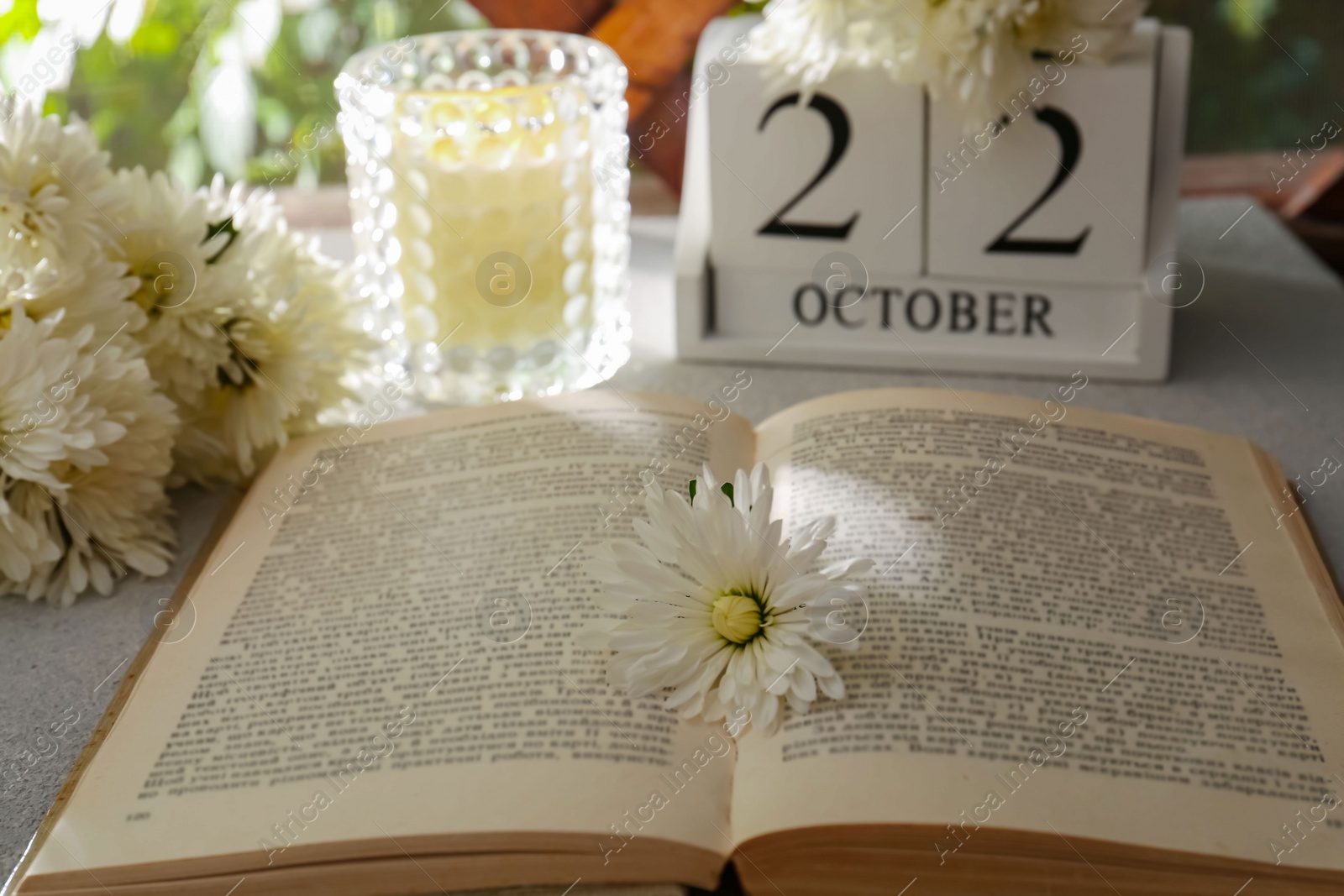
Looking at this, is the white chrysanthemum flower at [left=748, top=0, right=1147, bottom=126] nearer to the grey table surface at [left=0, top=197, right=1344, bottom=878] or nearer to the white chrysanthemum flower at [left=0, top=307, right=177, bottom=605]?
the grey table surface at [left=0, top=197, right=1344, bottom=878]

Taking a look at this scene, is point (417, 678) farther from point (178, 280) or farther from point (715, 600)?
point (178, 280)

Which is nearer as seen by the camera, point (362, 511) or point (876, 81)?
point (362, 511)

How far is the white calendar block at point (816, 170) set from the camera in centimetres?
80

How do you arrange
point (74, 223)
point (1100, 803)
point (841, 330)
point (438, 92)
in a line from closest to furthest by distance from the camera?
point (1100, 803), point (74, 223), point (438, 92), point (841, 330)

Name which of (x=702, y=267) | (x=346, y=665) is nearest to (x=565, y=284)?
(x=702, y=267)

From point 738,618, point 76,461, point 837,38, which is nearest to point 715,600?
point 738,618

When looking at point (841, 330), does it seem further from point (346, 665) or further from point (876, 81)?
point (346, 665)

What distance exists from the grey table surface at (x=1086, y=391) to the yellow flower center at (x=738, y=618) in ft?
0.91

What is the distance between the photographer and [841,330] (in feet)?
2.85

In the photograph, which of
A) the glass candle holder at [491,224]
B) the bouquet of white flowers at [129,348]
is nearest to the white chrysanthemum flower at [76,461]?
the bouquet of white flowers at [129,348]

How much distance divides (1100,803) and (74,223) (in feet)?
1.83

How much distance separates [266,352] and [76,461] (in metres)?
0.14

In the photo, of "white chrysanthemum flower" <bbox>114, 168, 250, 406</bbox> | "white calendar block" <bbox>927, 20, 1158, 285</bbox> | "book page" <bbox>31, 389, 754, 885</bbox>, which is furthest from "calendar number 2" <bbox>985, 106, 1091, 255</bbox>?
"white chrysanthemum flower" <bbox>114, 168, 250, 406</bbox>

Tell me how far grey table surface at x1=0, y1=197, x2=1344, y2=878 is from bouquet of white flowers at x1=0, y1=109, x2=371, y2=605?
29 mm
